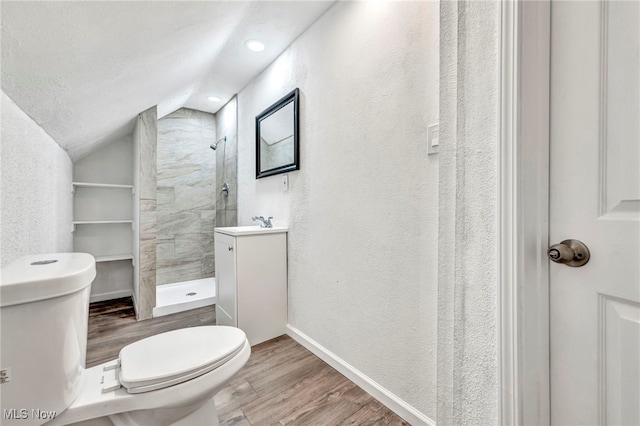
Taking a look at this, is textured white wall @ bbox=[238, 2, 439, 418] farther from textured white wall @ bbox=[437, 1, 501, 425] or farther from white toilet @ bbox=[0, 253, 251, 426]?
white toilet @ bbox=[0, 253, 251, 426]

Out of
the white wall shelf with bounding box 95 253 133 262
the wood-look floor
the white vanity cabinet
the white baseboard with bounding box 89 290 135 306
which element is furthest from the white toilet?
the white baseboard with bounding box 89 290 135 306

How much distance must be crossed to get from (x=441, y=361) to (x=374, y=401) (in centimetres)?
70

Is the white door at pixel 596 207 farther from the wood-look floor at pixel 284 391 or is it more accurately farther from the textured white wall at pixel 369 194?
the wood-look floor at pixel 284 391

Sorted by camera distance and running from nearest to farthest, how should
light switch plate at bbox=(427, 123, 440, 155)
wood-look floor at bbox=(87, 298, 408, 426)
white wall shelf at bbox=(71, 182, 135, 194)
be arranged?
1. light switch plate at bbox=(427, 123, 440, 155)
2. wood-look floor at bbox=(87, 298, 408, 426)
3. white wall shelf at bbox=(71, 182, 135, 194)

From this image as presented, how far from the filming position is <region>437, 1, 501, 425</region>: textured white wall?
73cm

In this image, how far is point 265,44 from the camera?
2.05m

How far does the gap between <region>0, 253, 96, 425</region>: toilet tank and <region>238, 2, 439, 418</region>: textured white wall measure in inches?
46.9

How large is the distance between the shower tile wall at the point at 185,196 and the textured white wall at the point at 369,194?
1.86 meters

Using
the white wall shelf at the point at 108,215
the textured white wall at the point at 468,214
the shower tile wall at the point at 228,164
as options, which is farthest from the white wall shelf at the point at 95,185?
the textured white wall at the point at 468,214

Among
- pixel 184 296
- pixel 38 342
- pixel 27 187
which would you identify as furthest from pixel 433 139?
pixel 184 296

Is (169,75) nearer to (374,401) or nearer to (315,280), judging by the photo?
(315,280)

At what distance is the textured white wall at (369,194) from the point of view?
1.16 m

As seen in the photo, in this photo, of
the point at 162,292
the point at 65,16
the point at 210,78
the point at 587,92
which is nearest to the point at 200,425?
the point at 65,16

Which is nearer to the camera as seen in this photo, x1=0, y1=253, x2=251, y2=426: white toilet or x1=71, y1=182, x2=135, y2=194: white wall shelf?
x1=0, y1=253, x2=251, y2=426: white toilet
